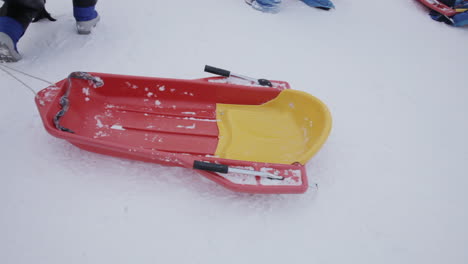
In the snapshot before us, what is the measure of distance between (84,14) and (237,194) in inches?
64.7

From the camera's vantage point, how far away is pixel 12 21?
67.5 inches

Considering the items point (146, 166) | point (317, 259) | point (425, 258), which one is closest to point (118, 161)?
point (146, 166)

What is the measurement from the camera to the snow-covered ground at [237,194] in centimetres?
124

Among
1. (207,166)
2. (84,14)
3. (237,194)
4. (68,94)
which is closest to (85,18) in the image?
(84,14)

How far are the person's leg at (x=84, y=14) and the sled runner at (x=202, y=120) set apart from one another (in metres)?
0.74

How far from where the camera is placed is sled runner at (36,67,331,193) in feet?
4.22

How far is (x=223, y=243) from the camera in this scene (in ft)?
4.11

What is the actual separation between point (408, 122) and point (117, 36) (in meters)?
2.17

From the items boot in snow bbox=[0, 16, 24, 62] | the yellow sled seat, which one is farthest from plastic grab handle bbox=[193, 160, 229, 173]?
boot in snow bbox=[0, 16, 24, 62]

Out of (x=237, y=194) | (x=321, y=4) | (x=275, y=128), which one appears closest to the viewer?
(x=237, y=194)

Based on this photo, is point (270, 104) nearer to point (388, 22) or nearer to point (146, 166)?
point (146, 166)

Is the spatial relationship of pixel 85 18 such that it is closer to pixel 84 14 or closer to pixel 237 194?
pixel 84 14

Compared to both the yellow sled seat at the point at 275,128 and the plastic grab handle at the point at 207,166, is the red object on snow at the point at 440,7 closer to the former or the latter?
the yellow sled seat at the point at 275,128

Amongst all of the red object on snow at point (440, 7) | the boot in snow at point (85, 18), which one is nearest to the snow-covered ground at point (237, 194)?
the boot in snow at point (85, 18)
